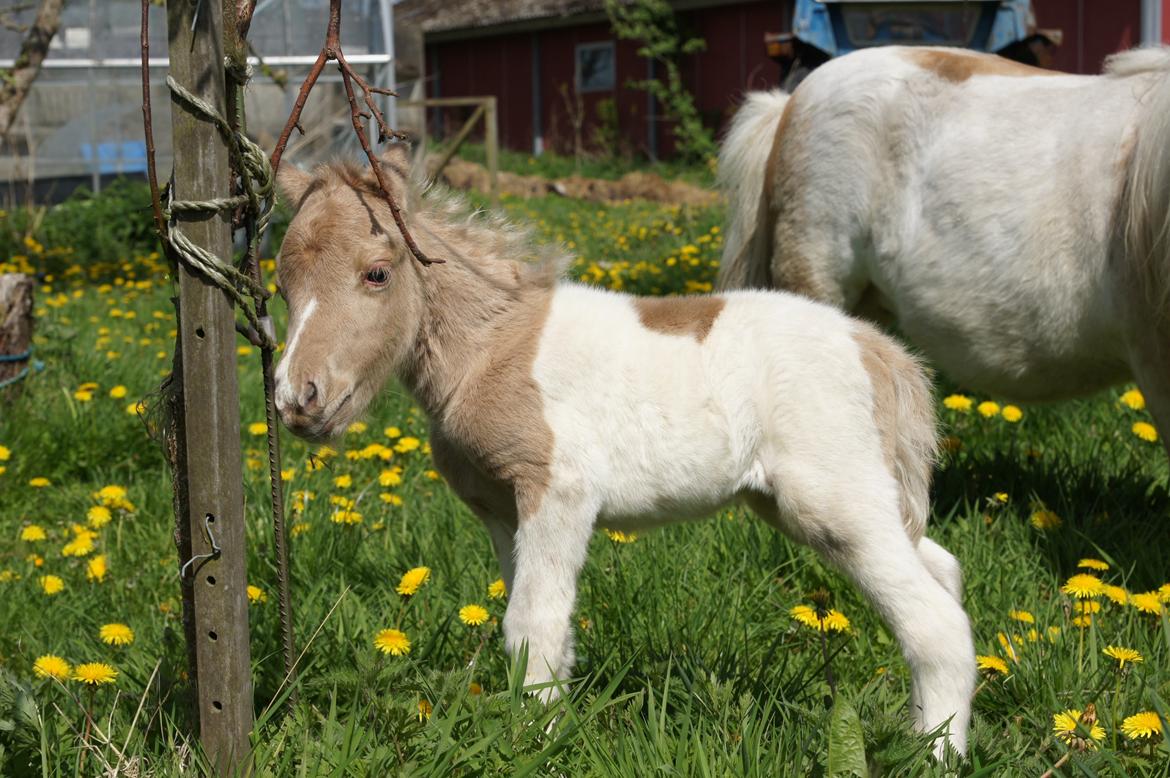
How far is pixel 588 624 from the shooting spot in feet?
10.2

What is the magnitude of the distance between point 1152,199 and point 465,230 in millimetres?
2072

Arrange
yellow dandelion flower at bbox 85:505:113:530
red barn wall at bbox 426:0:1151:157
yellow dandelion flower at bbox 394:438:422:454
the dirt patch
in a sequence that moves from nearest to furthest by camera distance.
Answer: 1. yellow dandelion flower at bbox 85:505:113:530
2. yellow dandelion flower at bbox 394:438:422:454
3. red barn wall at bbox 426:0:1151:157
4. the dirt patch

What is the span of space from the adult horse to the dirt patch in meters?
10.9

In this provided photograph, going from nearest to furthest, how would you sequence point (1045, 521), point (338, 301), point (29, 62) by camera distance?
point (338, 301) < point (1045, 521) < point (29, 62)

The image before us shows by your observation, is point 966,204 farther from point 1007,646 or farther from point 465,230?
point 465,230

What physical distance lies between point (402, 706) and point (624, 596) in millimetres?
906

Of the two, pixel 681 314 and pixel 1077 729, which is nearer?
pixel 1077 729

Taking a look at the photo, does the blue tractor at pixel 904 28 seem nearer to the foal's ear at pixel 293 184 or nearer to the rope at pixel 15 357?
the rope at pixel 15 357

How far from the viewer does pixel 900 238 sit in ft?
13.9

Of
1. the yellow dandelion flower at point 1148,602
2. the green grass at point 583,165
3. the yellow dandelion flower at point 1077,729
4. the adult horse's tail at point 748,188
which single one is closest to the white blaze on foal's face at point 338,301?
the yellow dandelion flower at point 1077,729

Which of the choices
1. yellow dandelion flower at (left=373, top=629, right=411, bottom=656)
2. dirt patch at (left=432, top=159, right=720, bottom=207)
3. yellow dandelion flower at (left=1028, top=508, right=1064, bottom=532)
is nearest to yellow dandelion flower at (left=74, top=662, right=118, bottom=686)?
yellow dandelion flower at (left=373, top=629, right=411, bottom=656)

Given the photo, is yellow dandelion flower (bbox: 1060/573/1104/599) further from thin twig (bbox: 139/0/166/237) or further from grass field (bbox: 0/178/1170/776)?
thin twig (bbox: 139/0/166/237)

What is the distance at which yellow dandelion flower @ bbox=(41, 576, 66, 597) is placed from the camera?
3277mm

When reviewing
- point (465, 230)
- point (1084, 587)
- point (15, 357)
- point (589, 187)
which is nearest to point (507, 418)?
point (465, 230)
